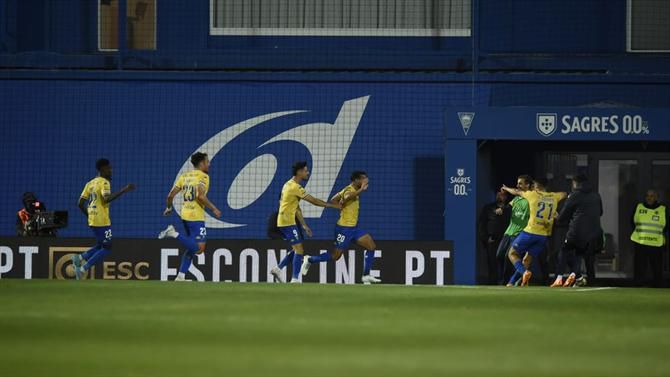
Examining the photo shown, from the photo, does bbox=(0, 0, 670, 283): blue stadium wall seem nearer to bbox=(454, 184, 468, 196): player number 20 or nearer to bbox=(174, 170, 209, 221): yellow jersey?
bbox=(454, 184, 468, 196): player number 20

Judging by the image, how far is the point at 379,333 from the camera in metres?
11.0

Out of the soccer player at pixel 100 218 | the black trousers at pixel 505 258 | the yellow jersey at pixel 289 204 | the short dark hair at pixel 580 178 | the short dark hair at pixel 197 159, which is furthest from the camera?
the black trousers at pixel 505 258

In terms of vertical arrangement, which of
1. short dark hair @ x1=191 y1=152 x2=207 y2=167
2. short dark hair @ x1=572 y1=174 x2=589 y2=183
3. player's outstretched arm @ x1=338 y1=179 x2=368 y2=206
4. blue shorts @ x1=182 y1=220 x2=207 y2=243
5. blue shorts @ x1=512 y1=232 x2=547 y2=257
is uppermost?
short dark hair @ x1=191 y1=152 x2=207 y2=167

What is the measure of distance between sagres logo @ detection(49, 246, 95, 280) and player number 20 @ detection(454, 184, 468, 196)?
275 inches

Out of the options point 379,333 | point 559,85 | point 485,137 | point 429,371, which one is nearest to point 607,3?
point 559,85

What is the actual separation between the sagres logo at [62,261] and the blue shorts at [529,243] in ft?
26.0

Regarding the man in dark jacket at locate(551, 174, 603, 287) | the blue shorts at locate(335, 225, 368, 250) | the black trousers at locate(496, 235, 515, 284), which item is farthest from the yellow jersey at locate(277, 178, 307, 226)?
the man in dark jacket at locate(551, 174, 603, 287)

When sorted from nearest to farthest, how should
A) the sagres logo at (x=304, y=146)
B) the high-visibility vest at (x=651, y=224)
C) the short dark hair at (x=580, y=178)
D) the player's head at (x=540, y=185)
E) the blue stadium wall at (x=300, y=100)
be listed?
the player's head at (x=540, y=185) < the short dark hair at (x=580, y=178) < the high-visibility vest at (x=651, y=224) < the blue stadium wall at (x=300, y=100) < the sagres logo at (x=304, y=146)

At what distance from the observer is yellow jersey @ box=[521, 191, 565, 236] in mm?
21609

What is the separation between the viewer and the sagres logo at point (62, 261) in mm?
24719

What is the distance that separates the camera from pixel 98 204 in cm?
2130

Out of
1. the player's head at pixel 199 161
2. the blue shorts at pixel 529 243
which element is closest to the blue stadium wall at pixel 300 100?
the blue shorts at pixel 529 243

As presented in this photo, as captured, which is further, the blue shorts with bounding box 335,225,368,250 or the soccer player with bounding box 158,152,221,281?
the blue shorts with bounding box 335,225,368,250

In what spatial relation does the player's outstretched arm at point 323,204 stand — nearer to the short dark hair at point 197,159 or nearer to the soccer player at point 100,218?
the short dark hair at point 197,159
